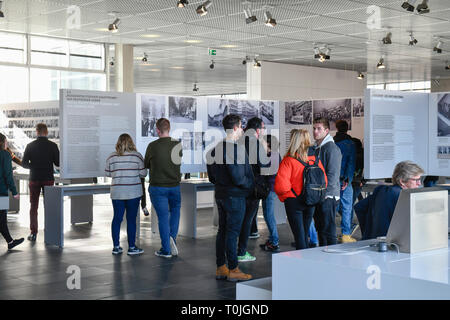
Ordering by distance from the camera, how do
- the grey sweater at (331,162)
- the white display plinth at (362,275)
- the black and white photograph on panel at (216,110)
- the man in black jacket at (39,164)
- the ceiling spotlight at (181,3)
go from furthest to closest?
the black and white photograph on panel at (216,110), the man in black jacket at (39,164), the ceiling spotlight at (181,3), the grey sweater at (331,162), the white display plinth at (362,275)

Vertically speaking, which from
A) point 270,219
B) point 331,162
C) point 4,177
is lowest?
point 270,219

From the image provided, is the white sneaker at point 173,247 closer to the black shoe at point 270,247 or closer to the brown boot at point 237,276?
the black shoe at point 270,247

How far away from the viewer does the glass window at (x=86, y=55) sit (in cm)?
1318

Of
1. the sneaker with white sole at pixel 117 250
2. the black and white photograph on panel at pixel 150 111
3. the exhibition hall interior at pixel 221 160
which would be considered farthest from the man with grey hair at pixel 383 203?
the black and white photograph on panel at pixel 150 111

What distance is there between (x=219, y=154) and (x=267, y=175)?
1.57 m

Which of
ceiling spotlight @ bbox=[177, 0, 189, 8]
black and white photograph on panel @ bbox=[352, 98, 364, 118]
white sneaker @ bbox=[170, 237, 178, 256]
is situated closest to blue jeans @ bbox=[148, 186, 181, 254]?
white sneaker @ bbox=[170, 237, 178, 256]

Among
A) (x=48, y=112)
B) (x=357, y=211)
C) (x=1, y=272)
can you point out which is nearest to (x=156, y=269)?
(x=1, y=272)

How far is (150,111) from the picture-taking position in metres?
8.87

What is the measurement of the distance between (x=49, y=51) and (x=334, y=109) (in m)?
6.03

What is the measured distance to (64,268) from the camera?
6.60 m

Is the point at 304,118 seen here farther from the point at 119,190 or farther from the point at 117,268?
the point at 117,268

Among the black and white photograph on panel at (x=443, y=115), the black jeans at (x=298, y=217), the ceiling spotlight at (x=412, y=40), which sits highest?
the ceiling spotlight at (x=412, y=40)

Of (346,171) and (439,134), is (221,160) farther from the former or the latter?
(439,134)

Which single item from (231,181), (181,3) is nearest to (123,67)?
(181,3)
